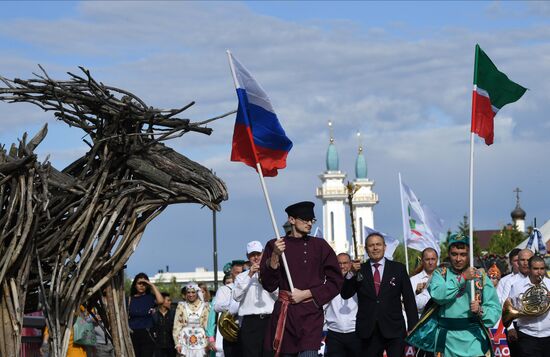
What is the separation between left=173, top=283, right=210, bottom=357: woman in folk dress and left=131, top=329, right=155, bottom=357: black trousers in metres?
0.41

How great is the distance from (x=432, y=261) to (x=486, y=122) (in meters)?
3.54

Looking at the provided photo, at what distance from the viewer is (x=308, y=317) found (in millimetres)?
12758

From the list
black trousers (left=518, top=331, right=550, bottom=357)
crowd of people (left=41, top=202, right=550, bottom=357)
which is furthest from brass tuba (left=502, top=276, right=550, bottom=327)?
black trousers (left=518, top=331, right=550, bottom=357)

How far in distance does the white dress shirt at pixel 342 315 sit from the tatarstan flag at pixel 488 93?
2.97 m

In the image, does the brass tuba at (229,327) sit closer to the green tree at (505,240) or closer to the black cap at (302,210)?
the black cap at (302,210)

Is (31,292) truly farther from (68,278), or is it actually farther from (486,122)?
(486,122)

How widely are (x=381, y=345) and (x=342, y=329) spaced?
121 centimetres

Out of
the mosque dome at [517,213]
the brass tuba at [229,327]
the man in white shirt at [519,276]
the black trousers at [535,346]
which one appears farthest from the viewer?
the mosque dome at [517,213]

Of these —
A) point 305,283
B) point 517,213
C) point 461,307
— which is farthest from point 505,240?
point 305,283

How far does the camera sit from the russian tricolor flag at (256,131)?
13.6 metres

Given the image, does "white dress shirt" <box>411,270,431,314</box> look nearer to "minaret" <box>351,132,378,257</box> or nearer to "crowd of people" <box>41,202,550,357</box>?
"crowd of people" <box>41,202,550,357</box>

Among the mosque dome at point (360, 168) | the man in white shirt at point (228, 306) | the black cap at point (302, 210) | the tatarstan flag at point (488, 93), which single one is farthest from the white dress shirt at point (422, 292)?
the mosque dome at point (360, 168)

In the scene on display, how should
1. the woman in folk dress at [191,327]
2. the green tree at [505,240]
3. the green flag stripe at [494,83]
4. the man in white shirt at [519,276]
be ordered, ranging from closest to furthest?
1. the green flag stripe at [494,83]
2. the man in white shirt at [519,276]
3. the woman in folk dress at [191,327]
4. the green tree at [505,240]

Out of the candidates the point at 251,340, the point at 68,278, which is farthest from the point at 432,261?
the point at 68,278
